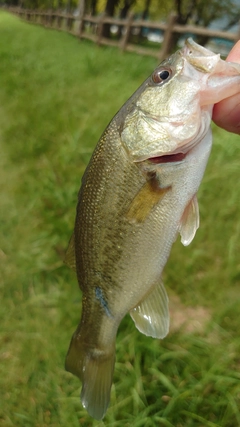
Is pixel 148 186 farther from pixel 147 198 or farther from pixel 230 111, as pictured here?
pixel 230 111

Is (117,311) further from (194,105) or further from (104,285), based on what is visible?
(194,105)

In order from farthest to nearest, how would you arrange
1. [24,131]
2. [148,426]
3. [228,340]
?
[24,131], [228,340], [148,426]

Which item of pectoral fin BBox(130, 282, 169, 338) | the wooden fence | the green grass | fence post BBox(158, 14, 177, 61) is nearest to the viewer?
pectoral fin BBox(130, 282, 169, 338)

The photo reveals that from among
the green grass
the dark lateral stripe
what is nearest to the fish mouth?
the dark lateral stripe

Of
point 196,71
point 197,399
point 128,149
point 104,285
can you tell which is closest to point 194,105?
point 196,71

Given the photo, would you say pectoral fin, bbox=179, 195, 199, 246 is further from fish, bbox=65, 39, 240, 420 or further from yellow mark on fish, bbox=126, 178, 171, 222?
yellow mark on fish, bbox=126, 178, 171, 222

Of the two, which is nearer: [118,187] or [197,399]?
[118,187]
